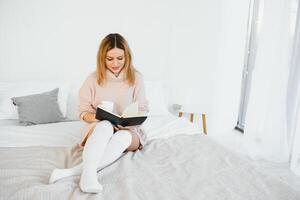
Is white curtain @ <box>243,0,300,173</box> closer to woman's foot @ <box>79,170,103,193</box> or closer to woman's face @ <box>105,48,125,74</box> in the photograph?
woman's face @ <box>105,48,125,74</box>

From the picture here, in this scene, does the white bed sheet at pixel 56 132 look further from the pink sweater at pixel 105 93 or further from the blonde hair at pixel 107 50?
the blonde hair at pixel 107 50

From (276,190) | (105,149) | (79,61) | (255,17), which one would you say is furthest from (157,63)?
(276,190)

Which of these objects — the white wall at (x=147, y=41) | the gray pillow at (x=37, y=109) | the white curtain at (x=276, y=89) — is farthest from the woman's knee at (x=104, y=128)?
the white curtain at (x=276, y=89)

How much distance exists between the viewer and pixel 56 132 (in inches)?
70.3

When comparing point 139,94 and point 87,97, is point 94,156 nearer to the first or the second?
point 87,97

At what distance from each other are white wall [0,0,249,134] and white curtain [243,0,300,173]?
486mm

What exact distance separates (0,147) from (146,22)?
178 centimetres

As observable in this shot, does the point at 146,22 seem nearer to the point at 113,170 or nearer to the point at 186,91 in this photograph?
the point at 186,91

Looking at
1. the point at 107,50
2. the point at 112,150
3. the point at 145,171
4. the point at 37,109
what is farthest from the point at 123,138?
the point at 37,109

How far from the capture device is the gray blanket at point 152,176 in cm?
103

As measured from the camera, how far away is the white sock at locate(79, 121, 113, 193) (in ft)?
3.40

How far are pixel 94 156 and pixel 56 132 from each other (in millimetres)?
740

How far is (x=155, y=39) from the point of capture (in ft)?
8.95

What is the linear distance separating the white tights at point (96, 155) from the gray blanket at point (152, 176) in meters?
0.03
